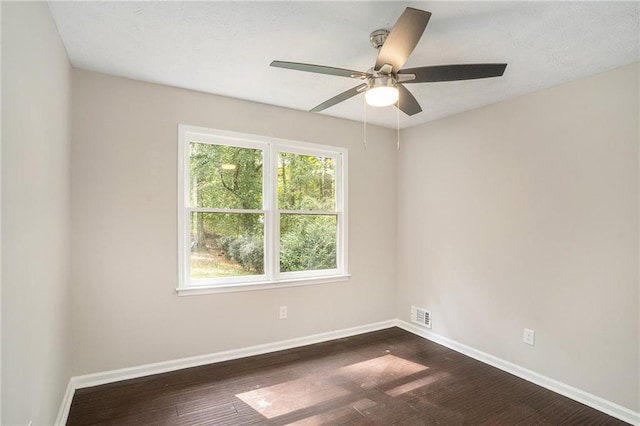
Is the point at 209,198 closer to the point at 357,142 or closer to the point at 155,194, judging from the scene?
the point at 155,194

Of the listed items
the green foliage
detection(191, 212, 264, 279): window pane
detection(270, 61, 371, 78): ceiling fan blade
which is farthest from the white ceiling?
detection(191, 212, 264, 279): window pane

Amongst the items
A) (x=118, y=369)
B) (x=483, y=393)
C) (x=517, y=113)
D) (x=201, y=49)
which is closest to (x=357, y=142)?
(x=517, y=113)

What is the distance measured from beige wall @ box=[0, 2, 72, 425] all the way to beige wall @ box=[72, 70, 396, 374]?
12.2 inches

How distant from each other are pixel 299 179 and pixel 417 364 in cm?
223

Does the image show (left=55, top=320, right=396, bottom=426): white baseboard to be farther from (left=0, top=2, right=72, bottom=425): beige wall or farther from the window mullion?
the window mullion

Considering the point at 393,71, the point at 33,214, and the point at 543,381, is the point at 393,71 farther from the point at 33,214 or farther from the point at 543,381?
the point at 543,381

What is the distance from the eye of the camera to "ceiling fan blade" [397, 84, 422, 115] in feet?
7.08

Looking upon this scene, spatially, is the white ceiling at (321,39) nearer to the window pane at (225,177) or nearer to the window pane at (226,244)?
the window pane at (225,177)

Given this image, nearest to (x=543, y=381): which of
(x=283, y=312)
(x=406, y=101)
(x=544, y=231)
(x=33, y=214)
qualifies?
(x=544, y=231)

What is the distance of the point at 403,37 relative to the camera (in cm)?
163

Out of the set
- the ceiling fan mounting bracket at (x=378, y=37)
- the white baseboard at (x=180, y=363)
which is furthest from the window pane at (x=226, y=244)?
the ceiling fan mounting bracket at (x=378, y=37)

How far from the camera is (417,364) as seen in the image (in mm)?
3197

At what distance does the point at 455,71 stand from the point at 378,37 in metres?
0.51

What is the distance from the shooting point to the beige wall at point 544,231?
2443 mm
